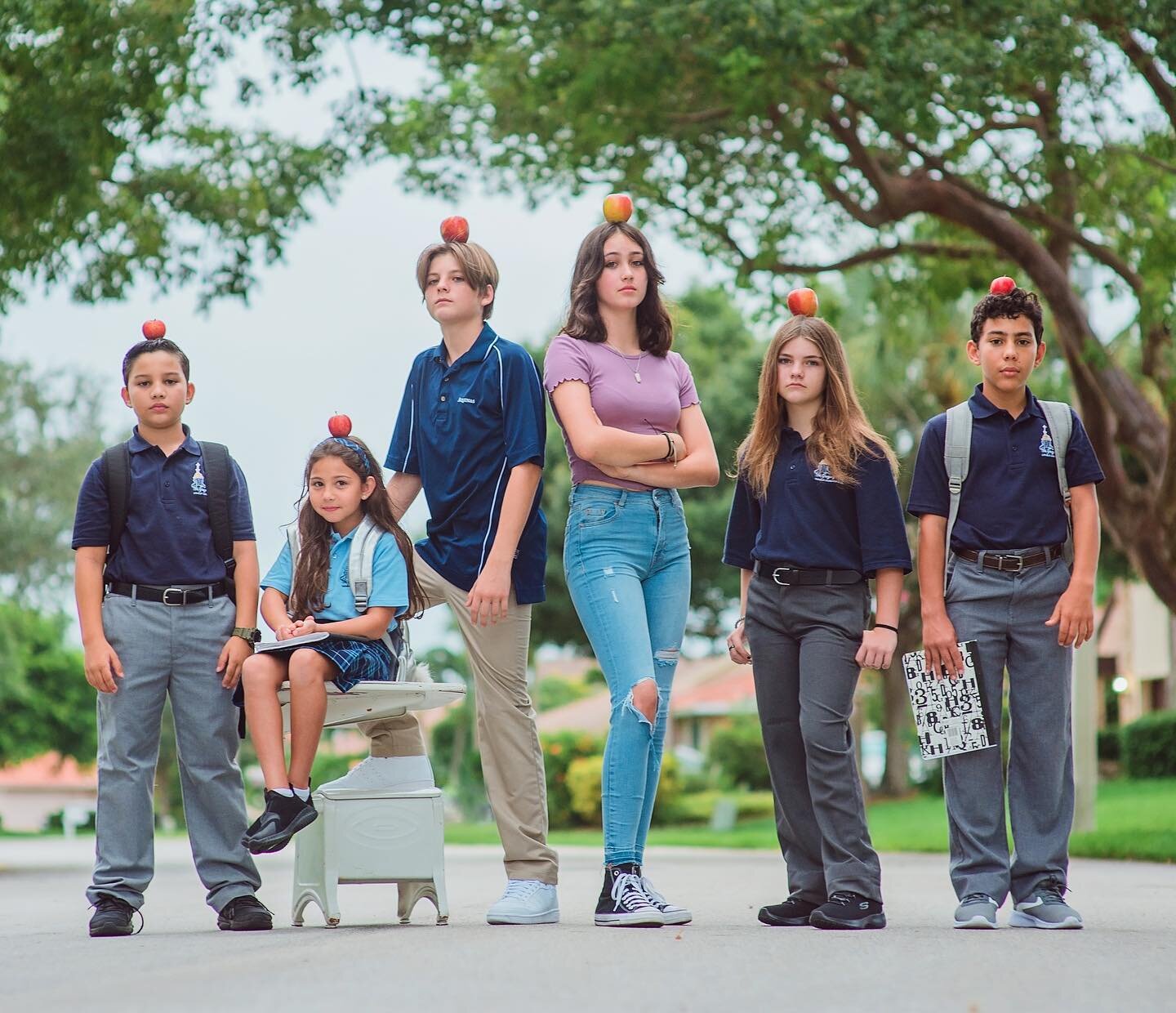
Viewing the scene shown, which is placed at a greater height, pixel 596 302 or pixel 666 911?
pixel 596 302

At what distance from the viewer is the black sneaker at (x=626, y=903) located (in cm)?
522

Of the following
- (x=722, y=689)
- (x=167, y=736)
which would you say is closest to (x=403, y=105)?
(x=167, y=736)

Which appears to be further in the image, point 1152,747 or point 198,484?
point 1152,747

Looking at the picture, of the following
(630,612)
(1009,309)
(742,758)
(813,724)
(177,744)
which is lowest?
(742,758)

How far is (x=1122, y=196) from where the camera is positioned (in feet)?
49.1

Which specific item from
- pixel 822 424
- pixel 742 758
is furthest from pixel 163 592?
pixel 742 758

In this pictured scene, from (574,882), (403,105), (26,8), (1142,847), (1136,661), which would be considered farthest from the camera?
(1136,661)

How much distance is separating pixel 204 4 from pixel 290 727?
862 centimetres

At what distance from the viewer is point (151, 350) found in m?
6.00

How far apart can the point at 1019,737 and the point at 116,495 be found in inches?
129

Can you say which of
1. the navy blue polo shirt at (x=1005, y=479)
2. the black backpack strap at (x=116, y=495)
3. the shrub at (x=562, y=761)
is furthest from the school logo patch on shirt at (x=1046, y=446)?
the shrub at (x=562, y=761)

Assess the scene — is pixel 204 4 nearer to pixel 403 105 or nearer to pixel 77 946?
pixel 403 105

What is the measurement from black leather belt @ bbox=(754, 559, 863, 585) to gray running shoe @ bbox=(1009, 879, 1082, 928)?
1199 millimetres

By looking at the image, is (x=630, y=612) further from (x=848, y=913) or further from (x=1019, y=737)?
(x=1019, y=737)
